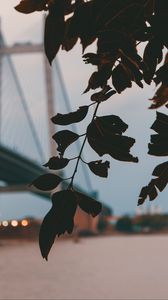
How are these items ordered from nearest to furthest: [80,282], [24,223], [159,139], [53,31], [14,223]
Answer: [53,31] < [159,139] < [80,282] < [24,223] < [14,223]

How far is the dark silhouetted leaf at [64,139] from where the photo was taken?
660mm

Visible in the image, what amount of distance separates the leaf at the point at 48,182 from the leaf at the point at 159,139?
11 centimetres

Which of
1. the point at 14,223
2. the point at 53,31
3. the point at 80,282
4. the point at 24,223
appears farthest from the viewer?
the point at 14,223

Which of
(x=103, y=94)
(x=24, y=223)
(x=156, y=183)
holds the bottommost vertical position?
(x=24, y=223)

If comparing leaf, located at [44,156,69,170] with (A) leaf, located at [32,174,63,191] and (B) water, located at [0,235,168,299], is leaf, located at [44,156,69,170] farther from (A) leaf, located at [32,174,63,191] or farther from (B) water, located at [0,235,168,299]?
(B) water, located at [0,235,168,299]

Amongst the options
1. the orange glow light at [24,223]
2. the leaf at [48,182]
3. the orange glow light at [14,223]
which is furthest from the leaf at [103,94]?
the orange glow light at [14,223]

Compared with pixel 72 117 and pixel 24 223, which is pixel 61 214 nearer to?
pixel 72 117

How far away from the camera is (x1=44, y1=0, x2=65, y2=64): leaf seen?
56cm

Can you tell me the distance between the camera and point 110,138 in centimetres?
65

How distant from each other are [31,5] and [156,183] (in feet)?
0.82

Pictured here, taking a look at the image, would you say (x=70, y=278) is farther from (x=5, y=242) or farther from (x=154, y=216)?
(x=154, y=216)

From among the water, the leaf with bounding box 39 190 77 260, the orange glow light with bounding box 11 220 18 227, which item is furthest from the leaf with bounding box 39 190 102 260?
the orange glow light with bounding box 11 220 18 227

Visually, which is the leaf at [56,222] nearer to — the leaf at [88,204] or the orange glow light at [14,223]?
the leaf at [88,204]

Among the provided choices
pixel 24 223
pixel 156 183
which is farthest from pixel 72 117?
pixel 24 223
